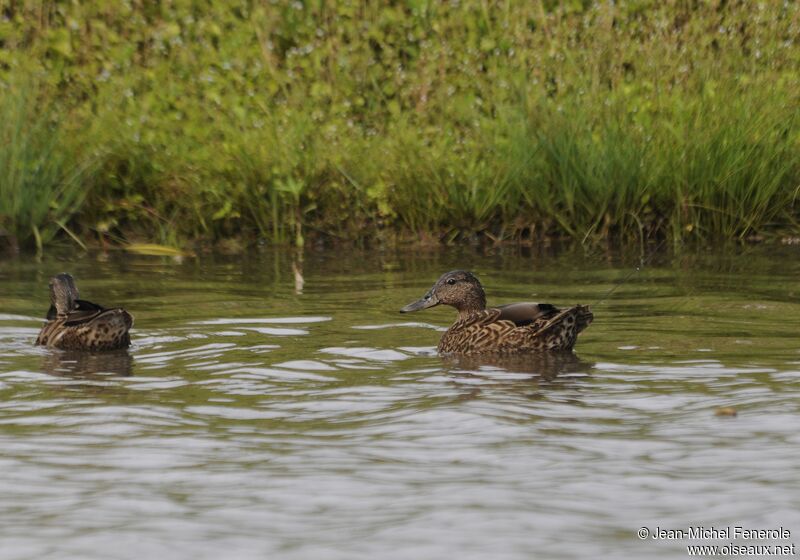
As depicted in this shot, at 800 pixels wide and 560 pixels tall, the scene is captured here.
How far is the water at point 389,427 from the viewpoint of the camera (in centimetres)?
474

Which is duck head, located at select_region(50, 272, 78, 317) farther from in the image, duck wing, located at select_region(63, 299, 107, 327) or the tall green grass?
the tall green grass

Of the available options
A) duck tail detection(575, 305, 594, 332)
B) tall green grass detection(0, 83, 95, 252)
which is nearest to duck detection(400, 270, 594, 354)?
duck tail detection(575, 305, 594, 332)

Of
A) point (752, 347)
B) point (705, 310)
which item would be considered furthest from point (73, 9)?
point (752, 347)

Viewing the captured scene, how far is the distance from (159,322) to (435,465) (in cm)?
473

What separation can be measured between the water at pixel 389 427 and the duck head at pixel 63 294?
314 millimetres

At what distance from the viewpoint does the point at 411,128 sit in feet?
45.2

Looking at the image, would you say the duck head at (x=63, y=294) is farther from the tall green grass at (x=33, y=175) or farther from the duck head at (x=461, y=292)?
the tall green grass at (x=33, y=175)

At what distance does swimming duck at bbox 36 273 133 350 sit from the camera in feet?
29.3

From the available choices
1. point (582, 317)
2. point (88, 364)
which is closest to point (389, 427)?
point (582, 317)

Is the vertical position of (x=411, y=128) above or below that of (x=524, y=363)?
above

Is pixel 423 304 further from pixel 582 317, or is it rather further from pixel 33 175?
pixel 33 175

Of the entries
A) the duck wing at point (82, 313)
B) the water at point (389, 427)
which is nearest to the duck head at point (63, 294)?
the duck wing at point (82, 313)

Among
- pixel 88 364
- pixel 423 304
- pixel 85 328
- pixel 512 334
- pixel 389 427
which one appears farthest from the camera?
pixel 423 304

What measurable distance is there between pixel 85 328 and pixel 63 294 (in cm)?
58
